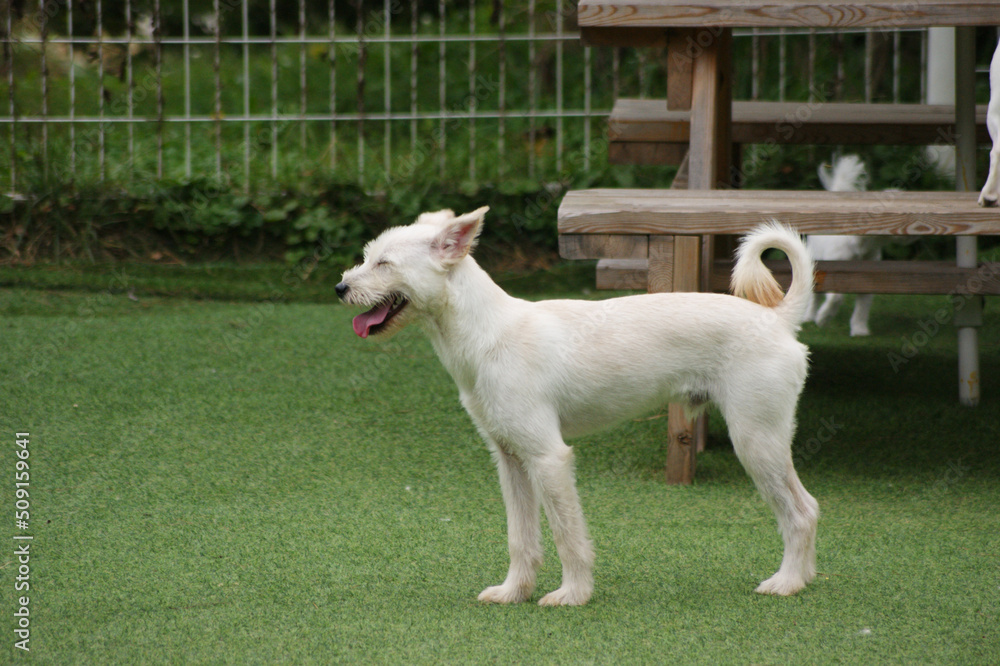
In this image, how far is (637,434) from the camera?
4938mm

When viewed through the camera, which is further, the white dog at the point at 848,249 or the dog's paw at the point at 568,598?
the white dog at the point at 848,249

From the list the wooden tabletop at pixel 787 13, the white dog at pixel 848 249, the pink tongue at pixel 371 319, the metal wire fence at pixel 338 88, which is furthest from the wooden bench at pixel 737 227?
the metal wire fence at pixel 338 88

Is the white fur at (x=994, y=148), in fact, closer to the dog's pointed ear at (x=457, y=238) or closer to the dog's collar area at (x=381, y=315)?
the dog's pointed ear at (x=457, y=238)

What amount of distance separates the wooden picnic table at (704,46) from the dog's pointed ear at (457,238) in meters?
0.96

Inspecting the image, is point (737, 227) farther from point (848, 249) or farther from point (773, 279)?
point (848, 249)

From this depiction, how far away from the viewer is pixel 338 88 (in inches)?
432

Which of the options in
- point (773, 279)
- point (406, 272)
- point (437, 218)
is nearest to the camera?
point (406, 272)

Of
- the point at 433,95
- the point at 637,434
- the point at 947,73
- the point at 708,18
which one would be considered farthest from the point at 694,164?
the point at 433,95

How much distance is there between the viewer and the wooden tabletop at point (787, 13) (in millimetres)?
4094

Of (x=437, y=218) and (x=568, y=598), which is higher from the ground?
(x=437, y=218)

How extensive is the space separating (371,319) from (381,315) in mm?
33

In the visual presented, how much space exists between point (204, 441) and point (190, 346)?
5.00ft

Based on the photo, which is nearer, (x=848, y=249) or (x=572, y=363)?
(x=572, y=363)

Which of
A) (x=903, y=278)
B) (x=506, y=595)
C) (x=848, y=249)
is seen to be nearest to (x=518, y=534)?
(x=506, y=595)
